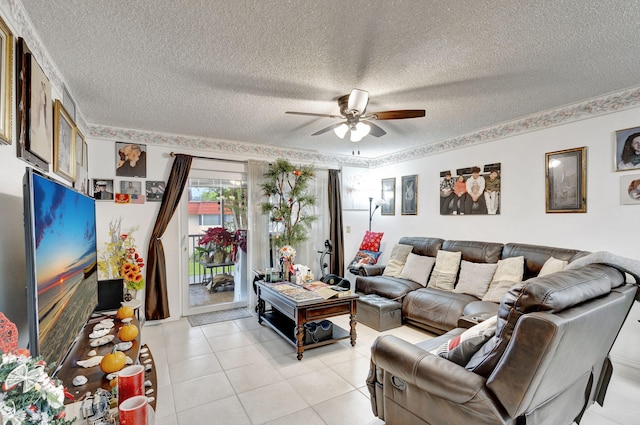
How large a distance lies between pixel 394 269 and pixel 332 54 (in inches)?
122

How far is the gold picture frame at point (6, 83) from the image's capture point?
126cm

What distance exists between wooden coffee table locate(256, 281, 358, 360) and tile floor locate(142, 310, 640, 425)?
11 centimetres

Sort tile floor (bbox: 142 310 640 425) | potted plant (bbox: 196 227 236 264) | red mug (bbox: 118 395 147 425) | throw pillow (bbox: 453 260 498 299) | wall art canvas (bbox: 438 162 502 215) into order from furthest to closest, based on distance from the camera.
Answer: potted plant (bbox: 196 227 236 264) → wall art canvas (bbox: 438 162 502 215) → throw pillow (bbox: 453 260 498 299) → tile floor (bbox: 142 310 640 425) → red mug (bbox: 118 395 147 425)

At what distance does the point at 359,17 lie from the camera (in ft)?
5.49

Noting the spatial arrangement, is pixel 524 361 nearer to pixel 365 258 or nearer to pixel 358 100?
pixel 358 100

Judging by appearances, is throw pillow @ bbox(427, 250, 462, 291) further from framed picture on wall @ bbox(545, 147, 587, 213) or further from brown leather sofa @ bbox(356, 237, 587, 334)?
framed picture on wall @ bbox(545, 147, 587, 213)

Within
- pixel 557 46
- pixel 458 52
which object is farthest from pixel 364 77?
pixel 557 46

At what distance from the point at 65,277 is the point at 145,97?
207cm

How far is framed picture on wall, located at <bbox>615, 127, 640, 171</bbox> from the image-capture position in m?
2.62


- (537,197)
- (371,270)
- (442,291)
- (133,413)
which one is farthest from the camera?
(371,270)

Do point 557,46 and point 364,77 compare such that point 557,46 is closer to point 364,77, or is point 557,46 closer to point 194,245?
point 364,77

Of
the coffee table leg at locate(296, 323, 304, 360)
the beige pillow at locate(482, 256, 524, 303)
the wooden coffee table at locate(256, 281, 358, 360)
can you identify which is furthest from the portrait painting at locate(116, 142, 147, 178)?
the beige pillow at locate(482, 256, 524, 303)

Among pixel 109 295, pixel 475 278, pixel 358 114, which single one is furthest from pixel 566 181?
pixel 109 295

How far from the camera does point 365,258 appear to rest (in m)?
4.87
